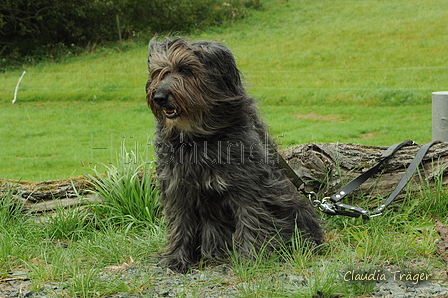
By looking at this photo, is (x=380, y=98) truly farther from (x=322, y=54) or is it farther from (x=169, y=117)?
(x=169, y=117)

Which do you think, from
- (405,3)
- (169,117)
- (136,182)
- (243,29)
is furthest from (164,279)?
(405,3)

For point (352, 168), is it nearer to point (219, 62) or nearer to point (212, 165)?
point (212, 165)

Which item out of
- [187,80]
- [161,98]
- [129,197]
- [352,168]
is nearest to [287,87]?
[352,168]

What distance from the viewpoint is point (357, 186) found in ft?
15.2

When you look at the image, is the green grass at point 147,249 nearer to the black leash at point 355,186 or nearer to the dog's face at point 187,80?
the black leash at point 355,186

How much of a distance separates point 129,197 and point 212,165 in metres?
1.86

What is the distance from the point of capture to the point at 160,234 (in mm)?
4574

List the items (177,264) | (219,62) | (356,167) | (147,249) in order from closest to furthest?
(219,62) → (177,264) → (147,249) → (356,167)

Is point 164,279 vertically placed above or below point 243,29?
below

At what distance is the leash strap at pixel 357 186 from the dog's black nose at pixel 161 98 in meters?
1.77

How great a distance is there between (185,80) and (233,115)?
0.47 meters

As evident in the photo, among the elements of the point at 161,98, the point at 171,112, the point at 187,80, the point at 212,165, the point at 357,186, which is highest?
the point at 187,80

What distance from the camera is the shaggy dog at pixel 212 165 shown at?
348 cm

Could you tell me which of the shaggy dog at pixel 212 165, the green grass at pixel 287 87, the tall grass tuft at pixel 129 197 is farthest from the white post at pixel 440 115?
the tall grass tuft at pixel 129 197
